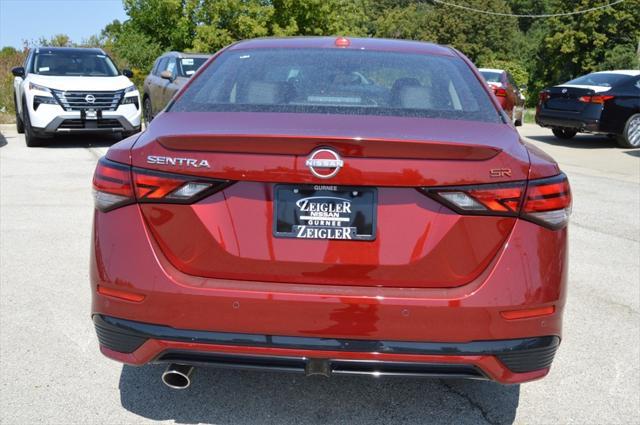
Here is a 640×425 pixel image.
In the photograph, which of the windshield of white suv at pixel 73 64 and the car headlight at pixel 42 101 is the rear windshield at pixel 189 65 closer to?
the windshield of white suv at pixel 73 64

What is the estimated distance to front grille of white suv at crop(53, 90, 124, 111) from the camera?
12531 mm

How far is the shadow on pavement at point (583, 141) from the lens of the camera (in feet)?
51.7

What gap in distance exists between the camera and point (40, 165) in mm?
10781

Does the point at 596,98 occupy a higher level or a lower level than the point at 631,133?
higher

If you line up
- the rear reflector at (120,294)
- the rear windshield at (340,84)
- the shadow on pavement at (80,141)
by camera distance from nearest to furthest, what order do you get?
the rear reflector at (120,294) → the rear windshield at (340,84) → the shadow on pavement at (80,141)

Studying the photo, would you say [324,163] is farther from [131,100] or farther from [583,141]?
[583,141]

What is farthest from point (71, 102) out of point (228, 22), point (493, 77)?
point (228, 22)

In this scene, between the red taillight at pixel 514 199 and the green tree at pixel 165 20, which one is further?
the green tree at pixel 165 20

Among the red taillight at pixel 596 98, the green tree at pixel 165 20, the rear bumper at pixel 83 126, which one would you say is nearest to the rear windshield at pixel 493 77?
the red taillight at pixel 596 98

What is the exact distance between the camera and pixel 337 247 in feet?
8.60

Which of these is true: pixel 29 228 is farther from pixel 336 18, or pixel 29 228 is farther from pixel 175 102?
pixel 336 18

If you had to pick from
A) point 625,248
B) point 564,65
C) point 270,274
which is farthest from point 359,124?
point 564,65

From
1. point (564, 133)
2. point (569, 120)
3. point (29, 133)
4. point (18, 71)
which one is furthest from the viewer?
point (564, 133)

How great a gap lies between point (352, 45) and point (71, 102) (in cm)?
990
